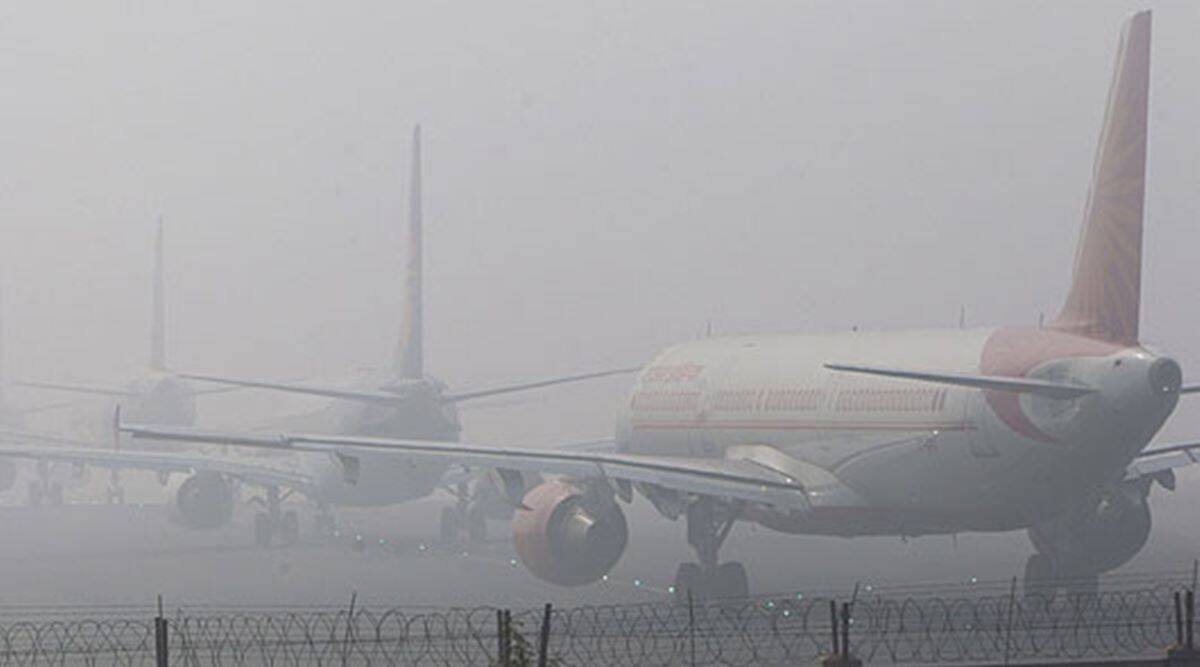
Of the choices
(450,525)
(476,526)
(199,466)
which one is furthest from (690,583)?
(199,466)

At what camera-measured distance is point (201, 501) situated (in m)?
69.7

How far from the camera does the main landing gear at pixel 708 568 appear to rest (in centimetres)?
4481

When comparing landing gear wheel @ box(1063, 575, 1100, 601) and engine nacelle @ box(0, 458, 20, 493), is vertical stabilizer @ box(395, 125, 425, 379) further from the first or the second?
engine nacelle @ box(0, 458, 20, 493)

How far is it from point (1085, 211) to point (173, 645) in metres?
20.9

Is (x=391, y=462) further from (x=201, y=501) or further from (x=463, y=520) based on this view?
(x=201, y=501)

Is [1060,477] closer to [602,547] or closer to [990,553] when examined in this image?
[602,547]

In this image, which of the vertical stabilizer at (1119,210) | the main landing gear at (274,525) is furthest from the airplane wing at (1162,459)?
→ the main landing gear at (274,525)

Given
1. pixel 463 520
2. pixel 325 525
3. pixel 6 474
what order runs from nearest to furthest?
1. pixel 463 520
2. pixel 325 525
3. pixel 6 474

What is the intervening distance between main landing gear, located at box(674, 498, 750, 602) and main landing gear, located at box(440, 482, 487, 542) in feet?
78.4

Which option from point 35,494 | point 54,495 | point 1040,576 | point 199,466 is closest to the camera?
point 1040,576

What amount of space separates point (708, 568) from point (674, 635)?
24.6ft

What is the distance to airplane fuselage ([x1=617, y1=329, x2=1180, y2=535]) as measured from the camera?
39.9 m

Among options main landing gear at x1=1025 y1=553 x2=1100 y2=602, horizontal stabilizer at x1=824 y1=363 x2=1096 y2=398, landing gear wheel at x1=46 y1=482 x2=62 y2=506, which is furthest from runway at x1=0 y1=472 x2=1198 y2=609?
landing gear wheel at x1=46 y1=482 x2=62 y2=506

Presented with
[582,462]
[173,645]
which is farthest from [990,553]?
[173,645]
